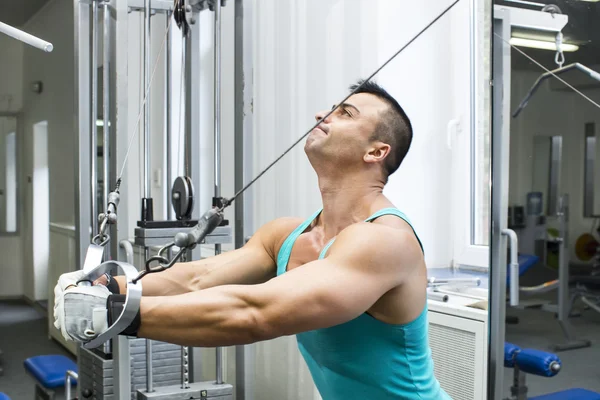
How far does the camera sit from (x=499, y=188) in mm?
1031

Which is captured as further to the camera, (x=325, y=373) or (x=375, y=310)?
(x=325, y=373)

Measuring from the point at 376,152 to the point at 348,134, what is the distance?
7cm

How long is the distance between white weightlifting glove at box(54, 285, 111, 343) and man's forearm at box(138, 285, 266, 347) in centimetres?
7

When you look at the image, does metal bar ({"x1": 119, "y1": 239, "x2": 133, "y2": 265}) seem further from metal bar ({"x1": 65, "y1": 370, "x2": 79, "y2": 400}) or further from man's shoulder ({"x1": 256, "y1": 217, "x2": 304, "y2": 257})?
metal bar ({"x1": 65, "y1": 370, "x2": 79, "y2": 400})

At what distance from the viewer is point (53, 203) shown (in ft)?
21.2

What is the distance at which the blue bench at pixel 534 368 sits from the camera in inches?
38.9

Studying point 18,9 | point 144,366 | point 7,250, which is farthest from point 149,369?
point 7,250

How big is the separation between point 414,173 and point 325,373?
126 centimetres

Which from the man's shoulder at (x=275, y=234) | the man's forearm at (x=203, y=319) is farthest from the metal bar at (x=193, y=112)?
the man's forearm at (x=203, y=319)

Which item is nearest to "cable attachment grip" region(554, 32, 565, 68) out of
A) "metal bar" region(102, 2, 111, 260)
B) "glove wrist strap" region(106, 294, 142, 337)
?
"glove wrist strap" region(106, 294, 142, 337)

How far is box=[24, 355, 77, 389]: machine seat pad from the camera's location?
2.92m

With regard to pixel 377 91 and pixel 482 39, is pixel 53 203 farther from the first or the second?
pixel 377 91

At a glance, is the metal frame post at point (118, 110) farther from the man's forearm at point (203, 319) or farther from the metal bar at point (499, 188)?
the metal bar at point (499, 188)

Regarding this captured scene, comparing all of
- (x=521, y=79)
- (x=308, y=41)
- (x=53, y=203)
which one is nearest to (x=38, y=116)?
(x=53, y=203)
